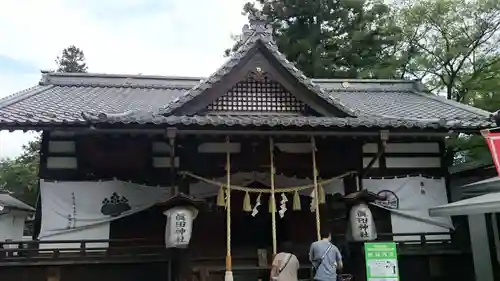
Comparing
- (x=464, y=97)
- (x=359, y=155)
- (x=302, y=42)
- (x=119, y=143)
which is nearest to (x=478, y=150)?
(x=464, y=97)

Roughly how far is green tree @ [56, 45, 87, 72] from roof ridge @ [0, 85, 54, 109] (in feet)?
84.9

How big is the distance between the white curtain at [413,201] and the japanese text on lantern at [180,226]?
187 inches

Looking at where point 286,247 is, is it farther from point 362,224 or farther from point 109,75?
point 109,75

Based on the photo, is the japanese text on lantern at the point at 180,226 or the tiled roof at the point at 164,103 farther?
the tiled roof at the point at 164,103

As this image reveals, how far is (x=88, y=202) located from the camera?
945 centimetres

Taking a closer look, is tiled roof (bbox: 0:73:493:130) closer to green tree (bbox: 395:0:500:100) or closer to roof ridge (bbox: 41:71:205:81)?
roof ridge (bbox: 41:71:205:81)

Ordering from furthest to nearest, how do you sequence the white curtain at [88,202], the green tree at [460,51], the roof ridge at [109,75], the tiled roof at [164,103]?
the green tree at [460,51] < the roof ridge at [109,75] < the white curtain at [88,202] < the tiled roof at [164,103]

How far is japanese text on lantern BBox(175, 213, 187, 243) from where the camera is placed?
7.83 m

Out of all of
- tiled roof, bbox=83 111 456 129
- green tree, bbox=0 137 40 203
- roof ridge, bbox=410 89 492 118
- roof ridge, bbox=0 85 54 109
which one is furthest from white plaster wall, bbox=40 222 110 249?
green tree, bbox=0 137 40 203

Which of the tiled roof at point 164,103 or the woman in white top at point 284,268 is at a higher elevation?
the tiled roof at point 164,103

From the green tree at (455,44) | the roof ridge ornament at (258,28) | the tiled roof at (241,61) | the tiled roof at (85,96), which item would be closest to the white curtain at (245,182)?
the tiled roof at (241,61)

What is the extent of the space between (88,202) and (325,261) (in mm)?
5299

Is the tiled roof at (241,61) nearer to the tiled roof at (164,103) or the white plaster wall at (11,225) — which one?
the tiled roof at (164,103)

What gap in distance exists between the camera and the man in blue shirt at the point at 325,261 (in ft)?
22.9
